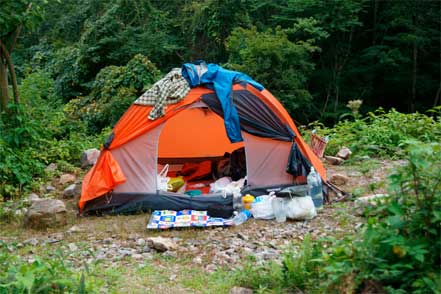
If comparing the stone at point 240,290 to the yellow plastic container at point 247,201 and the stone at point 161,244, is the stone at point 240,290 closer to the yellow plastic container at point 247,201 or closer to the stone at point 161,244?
the stone at point 161,244

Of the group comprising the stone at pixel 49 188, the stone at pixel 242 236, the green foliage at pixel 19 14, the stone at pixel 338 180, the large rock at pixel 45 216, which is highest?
the green foliage at pixel 19 14

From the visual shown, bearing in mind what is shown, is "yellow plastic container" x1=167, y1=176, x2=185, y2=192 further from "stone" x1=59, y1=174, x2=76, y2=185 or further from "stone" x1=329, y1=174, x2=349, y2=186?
"stone" x1=329, y1=174, x2=349, y2=186

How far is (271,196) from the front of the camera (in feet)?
19.6

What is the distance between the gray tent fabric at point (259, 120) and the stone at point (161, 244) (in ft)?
6.07

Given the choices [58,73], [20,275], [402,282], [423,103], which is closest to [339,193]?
[402,282]

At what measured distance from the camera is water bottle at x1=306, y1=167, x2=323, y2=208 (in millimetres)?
5941

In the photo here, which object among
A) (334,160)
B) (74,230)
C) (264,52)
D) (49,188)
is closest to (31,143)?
(49,188)

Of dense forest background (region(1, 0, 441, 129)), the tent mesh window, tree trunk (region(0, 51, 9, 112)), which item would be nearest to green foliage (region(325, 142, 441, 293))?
the tent mesh window

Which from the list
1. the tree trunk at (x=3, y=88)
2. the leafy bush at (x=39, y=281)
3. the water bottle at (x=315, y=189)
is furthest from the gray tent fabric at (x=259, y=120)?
the tree trunk at (x=3, y=88)

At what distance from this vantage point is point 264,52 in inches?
454

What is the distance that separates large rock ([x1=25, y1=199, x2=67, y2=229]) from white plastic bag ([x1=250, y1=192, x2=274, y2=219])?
6.71 ft

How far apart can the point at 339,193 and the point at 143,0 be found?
11.5 metres

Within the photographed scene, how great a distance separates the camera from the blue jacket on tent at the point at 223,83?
6.20m

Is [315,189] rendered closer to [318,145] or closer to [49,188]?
[318,145]
